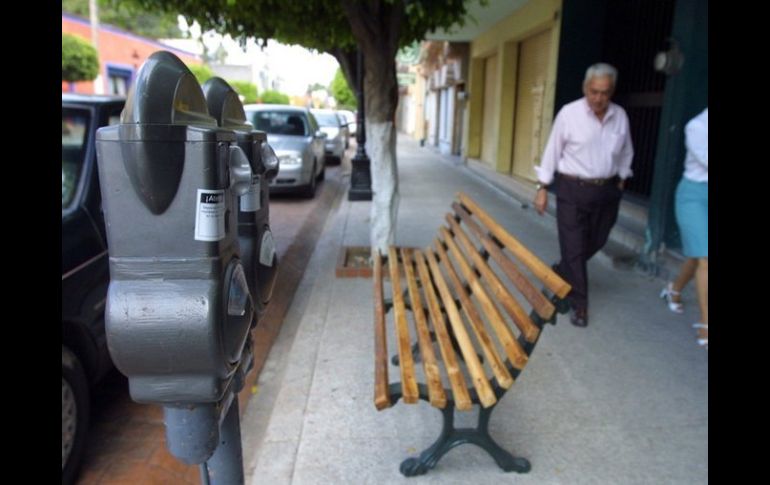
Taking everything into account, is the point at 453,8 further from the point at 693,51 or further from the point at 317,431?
the point at 317,431

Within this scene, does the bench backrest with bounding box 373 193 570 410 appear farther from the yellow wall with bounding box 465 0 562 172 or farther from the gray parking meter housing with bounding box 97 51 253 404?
the yellow wall with bounding box 465 0 562 172

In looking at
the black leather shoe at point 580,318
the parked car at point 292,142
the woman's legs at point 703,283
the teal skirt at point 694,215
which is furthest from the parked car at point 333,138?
the woman's legs at point 703,283

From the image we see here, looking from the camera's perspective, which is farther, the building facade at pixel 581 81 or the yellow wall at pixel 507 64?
the yellow wall at pixel 507 64

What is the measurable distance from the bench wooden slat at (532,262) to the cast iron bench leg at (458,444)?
0.62 meters

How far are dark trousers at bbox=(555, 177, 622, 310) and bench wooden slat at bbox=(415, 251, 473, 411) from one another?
40.9 inches

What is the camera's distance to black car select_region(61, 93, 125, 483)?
2.33 metres

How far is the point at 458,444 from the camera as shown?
2244 millimetres

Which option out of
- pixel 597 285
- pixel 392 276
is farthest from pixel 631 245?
pixel 392 276

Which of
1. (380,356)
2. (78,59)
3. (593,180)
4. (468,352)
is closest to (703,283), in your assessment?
(593,180)

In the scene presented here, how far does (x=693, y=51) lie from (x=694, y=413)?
9.69 feet

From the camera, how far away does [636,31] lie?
6523 millimetres

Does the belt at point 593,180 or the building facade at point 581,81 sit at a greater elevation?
the building facade at point 581,81

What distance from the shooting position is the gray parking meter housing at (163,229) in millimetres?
1127

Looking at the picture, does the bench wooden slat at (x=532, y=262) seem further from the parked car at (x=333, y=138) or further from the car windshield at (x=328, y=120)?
the car windshield at (x=328, y=120)
